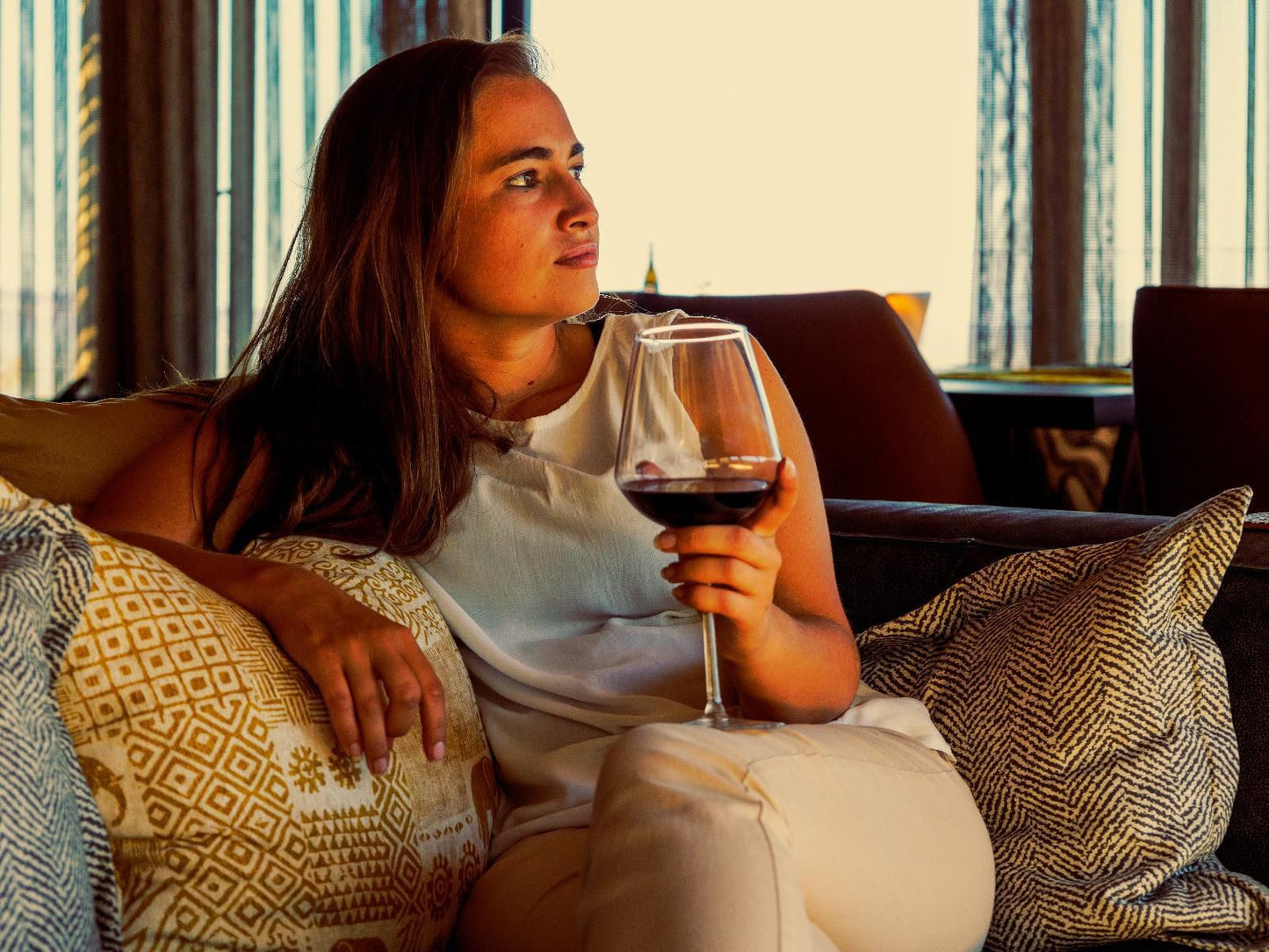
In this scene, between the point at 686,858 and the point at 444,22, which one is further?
the point at 444,22

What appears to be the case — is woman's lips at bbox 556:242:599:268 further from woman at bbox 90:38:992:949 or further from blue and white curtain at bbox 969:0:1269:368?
blue and white curtain at bbox 969:0:1269:368

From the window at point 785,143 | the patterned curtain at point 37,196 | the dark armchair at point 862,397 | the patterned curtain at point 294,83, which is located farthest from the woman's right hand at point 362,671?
the patterned curtain at point 37,196

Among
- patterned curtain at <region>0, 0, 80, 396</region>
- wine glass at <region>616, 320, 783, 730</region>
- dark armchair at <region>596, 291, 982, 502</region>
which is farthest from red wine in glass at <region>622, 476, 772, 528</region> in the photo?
patterned curtain at <region>0, 0, 80, 396</region>

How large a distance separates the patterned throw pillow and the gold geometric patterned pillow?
Answer: 498 mm

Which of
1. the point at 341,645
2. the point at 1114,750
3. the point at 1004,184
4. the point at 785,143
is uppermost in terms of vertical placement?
the point at 785,143

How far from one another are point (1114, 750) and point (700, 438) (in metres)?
0.52

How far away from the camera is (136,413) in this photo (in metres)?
1.53

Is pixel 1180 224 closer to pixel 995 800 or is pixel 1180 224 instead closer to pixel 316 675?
pixel 995 800

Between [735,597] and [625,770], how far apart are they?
0.14 meters

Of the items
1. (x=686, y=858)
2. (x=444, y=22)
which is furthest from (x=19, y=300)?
(x=686, y=858)

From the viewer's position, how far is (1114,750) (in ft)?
3.99

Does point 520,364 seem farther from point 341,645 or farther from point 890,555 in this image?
point 341,645

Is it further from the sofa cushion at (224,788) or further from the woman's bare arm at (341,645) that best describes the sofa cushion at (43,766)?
the woman's bare arm at (341,645)

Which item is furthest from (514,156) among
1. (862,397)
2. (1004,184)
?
(1004,184)
